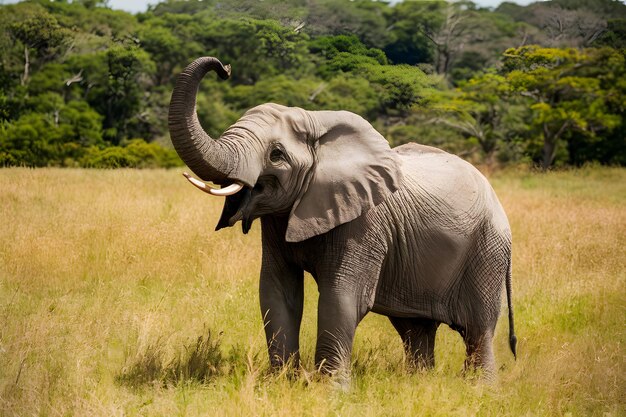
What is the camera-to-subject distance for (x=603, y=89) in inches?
1357

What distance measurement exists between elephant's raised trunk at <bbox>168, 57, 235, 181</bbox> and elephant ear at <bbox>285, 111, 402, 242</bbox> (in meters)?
0.76

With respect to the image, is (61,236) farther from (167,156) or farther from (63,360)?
(167,156)

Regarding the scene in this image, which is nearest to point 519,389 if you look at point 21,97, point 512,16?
point 512,16

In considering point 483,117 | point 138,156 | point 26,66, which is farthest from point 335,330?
point 483,117

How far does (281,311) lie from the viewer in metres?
5.79

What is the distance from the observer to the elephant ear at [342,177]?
545cm

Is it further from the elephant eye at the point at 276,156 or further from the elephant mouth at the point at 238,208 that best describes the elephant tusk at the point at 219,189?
the elephant eye at the point at 276,156

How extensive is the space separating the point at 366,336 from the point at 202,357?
6.16ft

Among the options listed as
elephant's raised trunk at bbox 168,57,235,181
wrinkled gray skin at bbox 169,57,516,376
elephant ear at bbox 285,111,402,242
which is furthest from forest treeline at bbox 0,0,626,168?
elephant's raised trunk at bbox 168,57,235,181

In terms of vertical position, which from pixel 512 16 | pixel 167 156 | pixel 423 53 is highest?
pixel 512 16

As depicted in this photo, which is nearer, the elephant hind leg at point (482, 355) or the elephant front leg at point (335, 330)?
the elephant front leg at point (335, 330)

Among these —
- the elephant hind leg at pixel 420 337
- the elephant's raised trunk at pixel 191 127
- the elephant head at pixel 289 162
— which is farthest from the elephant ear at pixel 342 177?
the elephant hind leg at pixel 420 337

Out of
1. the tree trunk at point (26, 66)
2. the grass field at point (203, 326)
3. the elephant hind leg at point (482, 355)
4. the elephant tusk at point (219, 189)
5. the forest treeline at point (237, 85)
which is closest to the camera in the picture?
the elephant tusk at point (219, 189)

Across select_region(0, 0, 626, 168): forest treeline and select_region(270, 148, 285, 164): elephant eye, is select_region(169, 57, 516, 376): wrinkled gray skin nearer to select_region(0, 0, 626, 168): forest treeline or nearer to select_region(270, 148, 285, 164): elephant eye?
select_region(270, 148, 285, 164): elephant eye
